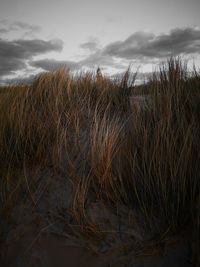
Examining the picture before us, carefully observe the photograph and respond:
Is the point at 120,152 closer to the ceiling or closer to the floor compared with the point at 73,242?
closer to the ceiling

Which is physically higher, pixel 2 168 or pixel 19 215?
pixel 2 168

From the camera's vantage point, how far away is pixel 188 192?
1.71 metres

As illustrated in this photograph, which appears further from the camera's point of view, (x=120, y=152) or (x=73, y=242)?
(x=120, y=152)

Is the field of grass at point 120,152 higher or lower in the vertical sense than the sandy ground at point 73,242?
higher

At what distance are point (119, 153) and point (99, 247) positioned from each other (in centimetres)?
73

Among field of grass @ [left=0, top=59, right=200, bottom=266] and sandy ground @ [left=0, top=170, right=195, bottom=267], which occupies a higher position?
field of grass @ [left=0, top=59, right=200, bottom=266]

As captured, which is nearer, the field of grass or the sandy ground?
the sandy ground

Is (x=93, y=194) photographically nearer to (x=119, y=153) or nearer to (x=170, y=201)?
(x=119, y=153)

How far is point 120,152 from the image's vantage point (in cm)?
207

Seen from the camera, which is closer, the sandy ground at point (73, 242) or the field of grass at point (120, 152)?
the sandy ground at point (73, 242)

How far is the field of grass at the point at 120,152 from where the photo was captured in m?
1.66

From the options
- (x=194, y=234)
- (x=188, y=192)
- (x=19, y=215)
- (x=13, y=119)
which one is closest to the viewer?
(x=194, y=234)

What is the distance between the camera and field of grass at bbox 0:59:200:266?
1.66 meters

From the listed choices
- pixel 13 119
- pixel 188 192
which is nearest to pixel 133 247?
pixel 188 192
